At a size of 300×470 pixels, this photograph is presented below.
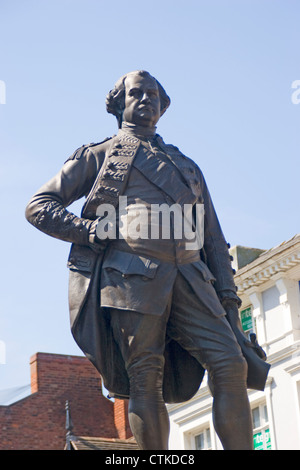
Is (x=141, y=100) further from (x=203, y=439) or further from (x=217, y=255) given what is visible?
(x=203, y=439)

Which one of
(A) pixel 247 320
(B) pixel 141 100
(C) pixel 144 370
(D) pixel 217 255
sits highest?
(A) pixel 247 320

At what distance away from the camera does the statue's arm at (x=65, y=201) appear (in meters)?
6.66

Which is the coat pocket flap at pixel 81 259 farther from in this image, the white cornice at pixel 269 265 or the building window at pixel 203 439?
the building window at pixel 203 439

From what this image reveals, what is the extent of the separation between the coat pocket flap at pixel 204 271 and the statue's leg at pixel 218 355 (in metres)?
0.06

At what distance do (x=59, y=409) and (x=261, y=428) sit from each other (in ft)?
27.1

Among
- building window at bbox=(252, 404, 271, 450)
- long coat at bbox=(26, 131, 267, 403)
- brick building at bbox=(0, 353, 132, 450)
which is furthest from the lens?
brick building at bbox=(0, 353, 132, 450)

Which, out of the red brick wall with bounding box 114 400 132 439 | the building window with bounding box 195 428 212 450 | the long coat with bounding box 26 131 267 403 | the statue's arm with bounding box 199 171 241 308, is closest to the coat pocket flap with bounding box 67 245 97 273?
the long coat with bounding box 26 131 267 403

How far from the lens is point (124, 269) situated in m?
6.51

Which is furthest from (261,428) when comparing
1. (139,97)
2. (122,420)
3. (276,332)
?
(139,97)

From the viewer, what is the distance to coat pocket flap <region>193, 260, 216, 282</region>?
6699 mm

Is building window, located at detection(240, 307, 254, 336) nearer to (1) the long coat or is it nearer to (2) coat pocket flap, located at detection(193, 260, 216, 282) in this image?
(1) the long coat

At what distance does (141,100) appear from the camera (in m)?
7.12

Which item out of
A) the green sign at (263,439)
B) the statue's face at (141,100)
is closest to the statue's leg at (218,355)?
the statue's face at (141,100)
